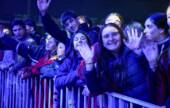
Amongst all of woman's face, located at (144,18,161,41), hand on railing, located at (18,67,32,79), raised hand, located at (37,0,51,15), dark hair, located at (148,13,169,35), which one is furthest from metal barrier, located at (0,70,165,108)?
raised hand, located at (37,0,51,15)

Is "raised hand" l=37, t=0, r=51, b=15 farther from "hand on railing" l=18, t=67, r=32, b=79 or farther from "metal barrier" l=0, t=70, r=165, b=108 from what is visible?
"metal barrier" l=0, t=70, r=165, b=108

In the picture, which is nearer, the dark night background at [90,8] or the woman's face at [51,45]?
the woman's face at [51,45]

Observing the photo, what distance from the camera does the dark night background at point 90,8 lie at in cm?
1403

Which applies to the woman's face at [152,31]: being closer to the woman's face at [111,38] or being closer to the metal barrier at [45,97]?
the woman's face at [111,38]

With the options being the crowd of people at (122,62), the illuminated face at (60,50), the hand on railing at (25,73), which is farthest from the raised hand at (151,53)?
the hand on railing at (25,73)

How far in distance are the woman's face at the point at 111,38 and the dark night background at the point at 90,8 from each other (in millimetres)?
9293

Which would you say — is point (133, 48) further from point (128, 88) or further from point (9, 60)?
point (9, 60)

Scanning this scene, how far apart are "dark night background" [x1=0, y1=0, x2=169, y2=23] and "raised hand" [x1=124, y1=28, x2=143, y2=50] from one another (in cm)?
940

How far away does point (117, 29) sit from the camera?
181 inches

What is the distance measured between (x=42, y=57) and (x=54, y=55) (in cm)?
31

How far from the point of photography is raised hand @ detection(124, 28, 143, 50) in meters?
4.39

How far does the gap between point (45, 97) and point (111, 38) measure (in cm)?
150

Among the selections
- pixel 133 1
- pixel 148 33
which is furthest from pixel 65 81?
pixel 133 1

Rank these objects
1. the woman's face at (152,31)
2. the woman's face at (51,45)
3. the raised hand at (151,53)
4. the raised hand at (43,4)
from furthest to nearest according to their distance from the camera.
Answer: the raised hand at (43,4) → the woman's face at (51,45) → the woman's face at (152,31) → the raised hand at (151,53)
